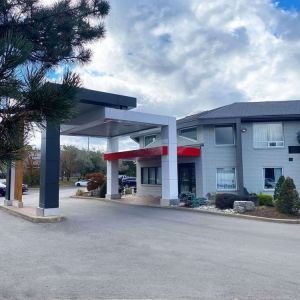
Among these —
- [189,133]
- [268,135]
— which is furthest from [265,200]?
[189,133]

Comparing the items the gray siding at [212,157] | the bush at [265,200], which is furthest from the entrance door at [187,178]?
the bush at [265,200]

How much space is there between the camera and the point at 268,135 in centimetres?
2172

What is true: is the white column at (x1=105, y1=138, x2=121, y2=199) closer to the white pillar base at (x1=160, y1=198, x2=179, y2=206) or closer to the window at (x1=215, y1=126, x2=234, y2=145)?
the white pillar base at (x1=160, y1=198, x2=179, y2=206)

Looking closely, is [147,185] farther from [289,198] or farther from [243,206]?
[289,198]

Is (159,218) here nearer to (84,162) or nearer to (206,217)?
Result: (206,217)

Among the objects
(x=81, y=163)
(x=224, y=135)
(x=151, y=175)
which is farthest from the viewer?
(x=81, y=163)

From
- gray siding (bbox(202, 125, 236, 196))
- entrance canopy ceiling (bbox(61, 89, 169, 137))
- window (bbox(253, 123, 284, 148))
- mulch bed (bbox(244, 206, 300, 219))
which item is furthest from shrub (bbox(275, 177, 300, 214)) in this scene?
window (bbox(253, 123, 284, 148))

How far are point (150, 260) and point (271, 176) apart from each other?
16081 millimetres

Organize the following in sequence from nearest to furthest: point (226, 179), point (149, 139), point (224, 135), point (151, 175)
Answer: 1. point (226, 179)
2. point (224, 135)
3. point (151, 175)
4. point (149, 139)

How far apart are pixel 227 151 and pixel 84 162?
38533 mm

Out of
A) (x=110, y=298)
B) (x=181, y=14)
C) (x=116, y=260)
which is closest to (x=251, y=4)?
(x=181, y=14)

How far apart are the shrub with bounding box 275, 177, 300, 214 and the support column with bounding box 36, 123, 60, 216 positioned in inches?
384

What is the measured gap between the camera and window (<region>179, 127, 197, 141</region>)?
22661 millimetres

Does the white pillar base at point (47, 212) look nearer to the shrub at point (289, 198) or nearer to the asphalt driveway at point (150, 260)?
the asphalt driveway at point (150, 260)
